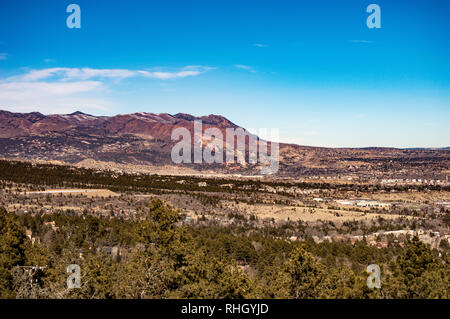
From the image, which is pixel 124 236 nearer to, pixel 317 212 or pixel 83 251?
pixel 83 251

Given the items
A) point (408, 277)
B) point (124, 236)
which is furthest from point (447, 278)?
point (124, 236)

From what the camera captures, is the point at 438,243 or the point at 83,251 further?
the point at 438,243

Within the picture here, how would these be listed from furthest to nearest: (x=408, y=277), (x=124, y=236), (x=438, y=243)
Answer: (x=438, y=243) < (x=124, y=236) < (x=408, y=277)

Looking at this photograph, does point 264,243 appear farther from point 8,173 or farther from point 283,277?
point 8,173

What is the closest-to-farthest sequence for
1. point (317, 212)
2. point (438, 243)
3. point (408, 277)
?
point (408, 277) → point (438, 243) → point (317, 212)
